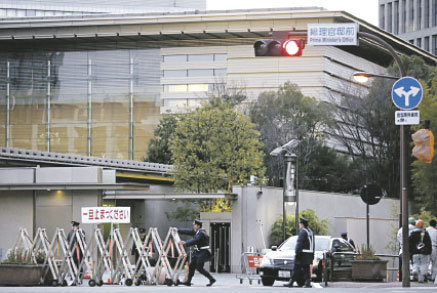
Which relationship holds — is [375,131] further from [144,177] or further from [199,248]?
[199,248]

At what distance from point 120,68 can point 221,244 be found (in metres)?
49.9

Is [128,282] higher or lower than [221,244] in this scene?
higher

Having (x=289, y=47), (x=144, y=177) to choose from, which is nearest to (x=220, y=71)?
(x=144, y=177)

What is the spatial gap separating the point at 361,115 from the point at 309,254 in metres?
43.0

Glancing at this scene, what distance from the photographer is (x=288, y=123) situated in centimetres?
6462

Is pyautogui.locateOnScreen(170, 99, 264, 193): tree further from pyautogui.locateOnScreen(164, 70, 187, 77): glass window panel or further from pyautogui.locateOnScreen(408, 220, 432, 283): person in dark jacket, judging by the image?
pyautogui.locateOnScreen(164, 70, 187, 77): glass window panel

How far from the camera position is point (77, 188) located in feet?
113

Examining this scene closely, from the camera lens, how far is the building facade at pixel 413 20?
11600 cm

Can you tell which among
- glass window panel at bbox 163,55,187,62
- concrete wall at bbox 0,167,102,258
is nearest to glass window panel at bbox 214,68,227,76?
glass window panel at bbox 163,55,187,62

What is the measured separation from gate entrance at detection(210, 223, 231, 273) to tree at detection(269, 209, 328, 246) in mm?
1945

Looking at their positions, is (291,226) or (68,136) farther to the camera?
(68,136)

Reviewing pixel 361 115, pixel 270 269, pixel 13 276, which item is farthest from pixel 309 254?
pixel 361 115

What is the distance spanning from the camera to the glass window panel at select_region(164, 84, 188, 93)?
85.1 meters

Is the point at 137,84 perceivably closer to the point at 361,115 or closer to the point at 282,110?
the point at 282,110
